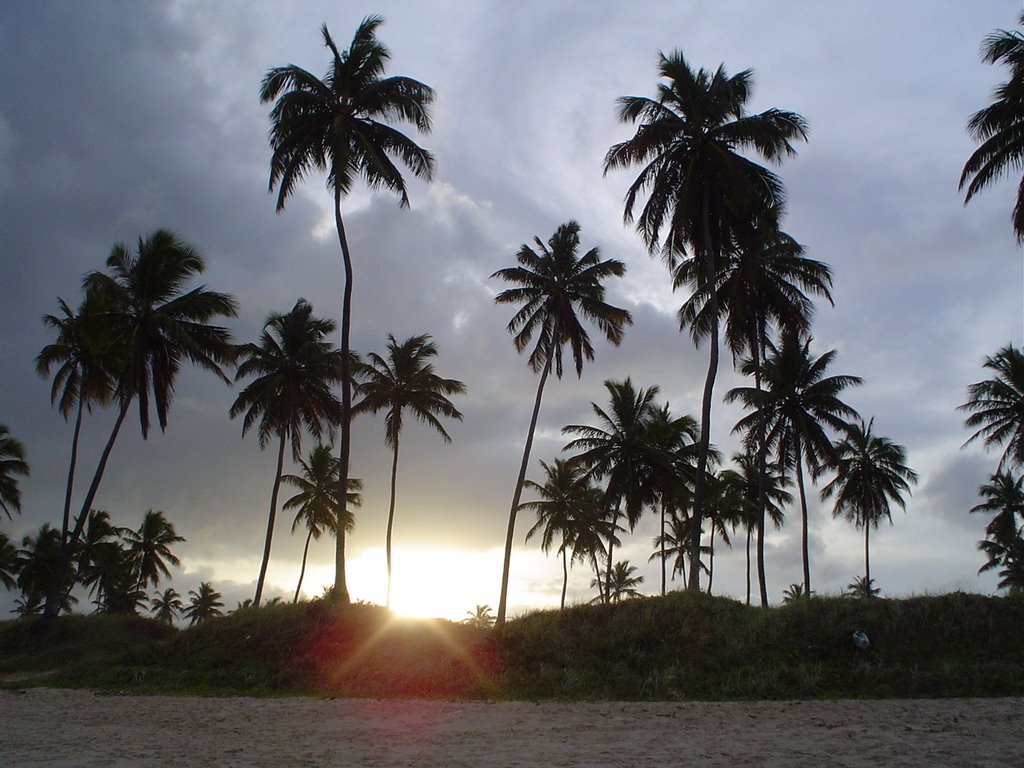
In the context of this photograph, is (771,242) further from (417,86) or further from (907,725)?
(907,725)

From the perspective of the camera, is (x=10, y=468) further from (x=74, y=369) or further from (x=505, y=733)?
(x=505, y=733)

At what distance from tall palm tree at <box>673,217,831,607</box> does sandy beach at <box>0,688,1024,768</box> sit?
1414 centimetres

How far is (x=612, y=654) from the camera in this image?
18.3m

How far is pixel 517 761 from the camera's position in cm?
967

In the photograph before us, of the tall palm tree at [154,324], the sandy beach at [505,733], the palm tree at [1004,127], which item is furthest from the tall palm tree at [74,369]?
the palm tree at [1004,127]

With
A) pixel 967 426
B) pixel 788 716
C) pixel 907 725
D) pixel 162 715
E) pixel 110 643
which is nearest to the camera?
pixel 907 725

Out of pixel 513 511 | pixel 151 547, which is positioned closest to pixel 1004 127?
pixel 513 511

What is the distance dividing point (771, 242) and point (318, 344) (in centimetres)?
1867

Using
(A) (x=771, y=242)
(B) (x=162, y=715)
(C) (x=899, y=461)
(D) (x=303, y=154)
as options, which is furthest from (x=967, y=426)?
(B) (x=162, y=715)

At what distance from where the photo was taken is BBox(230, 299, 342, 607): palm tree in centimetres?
3164

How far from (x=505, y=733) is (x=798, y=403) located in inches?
904

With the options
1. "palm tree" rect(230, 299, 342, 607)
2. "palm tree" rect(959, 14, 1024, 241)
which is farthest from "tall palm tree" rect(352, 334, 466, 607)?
"palm tree" rect(959, 14, 1024, 241)

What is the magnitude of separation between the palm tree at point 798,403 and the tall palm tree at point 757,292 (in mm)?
3170

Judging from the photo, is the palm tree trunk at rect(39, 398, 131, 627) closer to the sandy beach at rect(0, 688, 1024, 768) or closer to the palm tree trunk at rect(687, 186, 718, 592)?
the sandy beach at rect(0, 688, 1024, 768)
